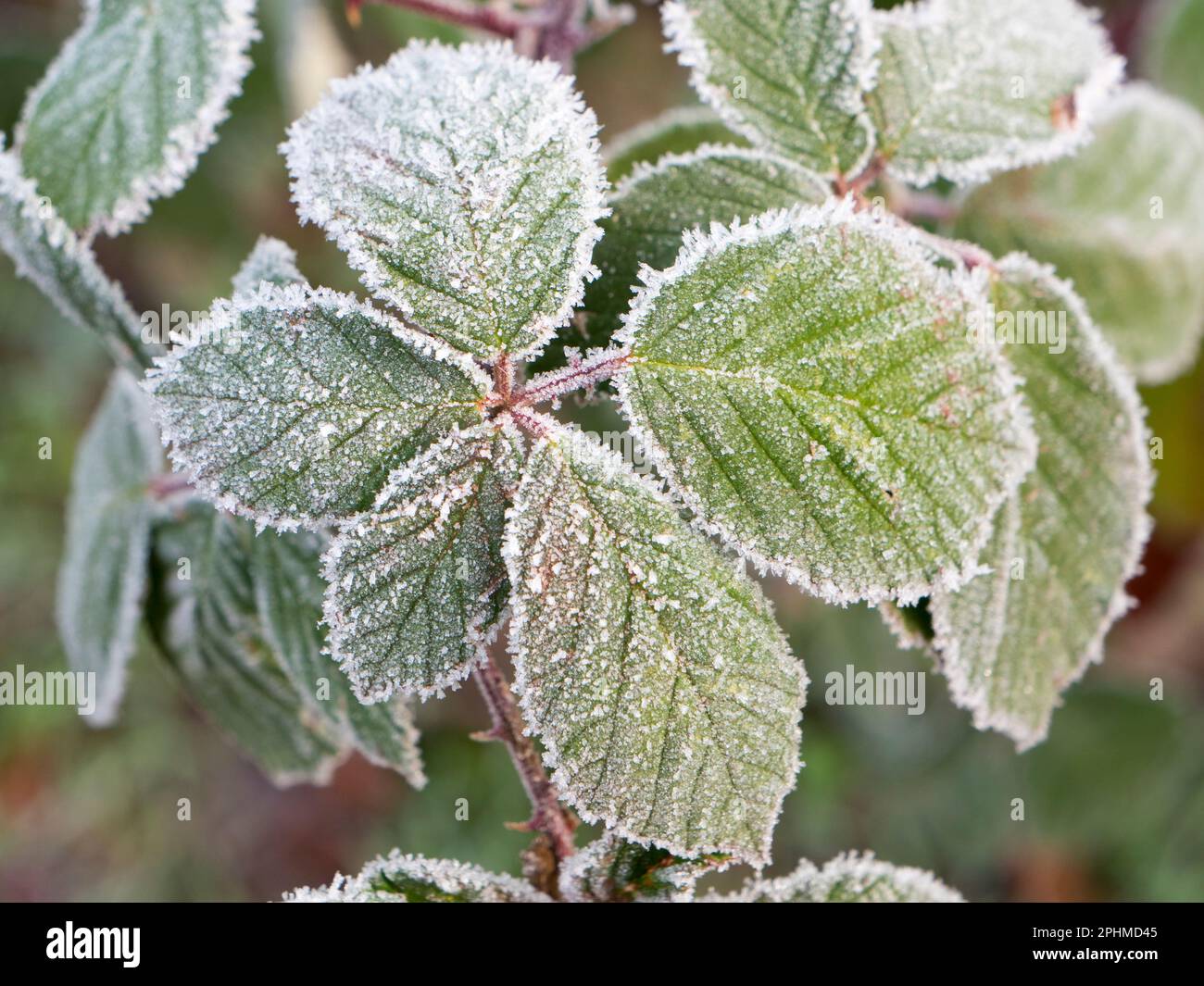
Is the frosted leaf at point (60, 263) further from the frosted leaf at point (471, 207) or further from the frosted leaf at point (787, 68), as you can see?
the frosted leaf at point (787, 68)

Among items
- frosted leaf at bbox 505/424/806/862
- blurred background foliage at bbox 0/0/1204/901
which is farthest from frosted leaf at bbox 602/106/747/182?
blurred background foliage at bbox 0/0/1204/901

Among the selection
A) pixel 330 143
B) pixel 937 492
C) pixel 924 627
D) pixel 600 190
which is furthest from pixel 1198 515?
pixel 330 143

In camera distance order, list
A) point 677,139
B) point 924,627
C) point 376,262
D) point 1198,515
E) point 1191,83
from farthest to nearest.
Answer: point 1198,515 → point 1191,83 → point 677,139 → point 924,627 → point 376,262

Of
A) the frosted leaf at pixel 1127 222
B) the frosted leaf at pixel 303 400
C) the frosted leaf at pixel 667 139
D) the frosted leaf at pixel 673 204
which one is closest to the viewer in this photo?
Answer: the frosted leaf at pixel 303 400

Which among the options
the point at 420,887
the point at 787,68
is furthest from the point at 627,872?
the point at 787,68

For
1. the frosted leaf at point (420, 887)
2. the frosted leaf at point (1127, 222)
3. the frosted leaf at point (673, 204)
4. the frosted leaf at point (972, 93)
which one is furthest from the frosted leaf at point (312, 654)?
the frosted leaf at point (1127, 222)

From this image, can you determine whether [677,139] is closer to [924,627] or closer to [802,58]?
[802,58]

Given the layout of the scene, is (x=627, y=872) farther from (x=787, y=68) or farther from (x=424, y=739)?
(x=424, y=739)
